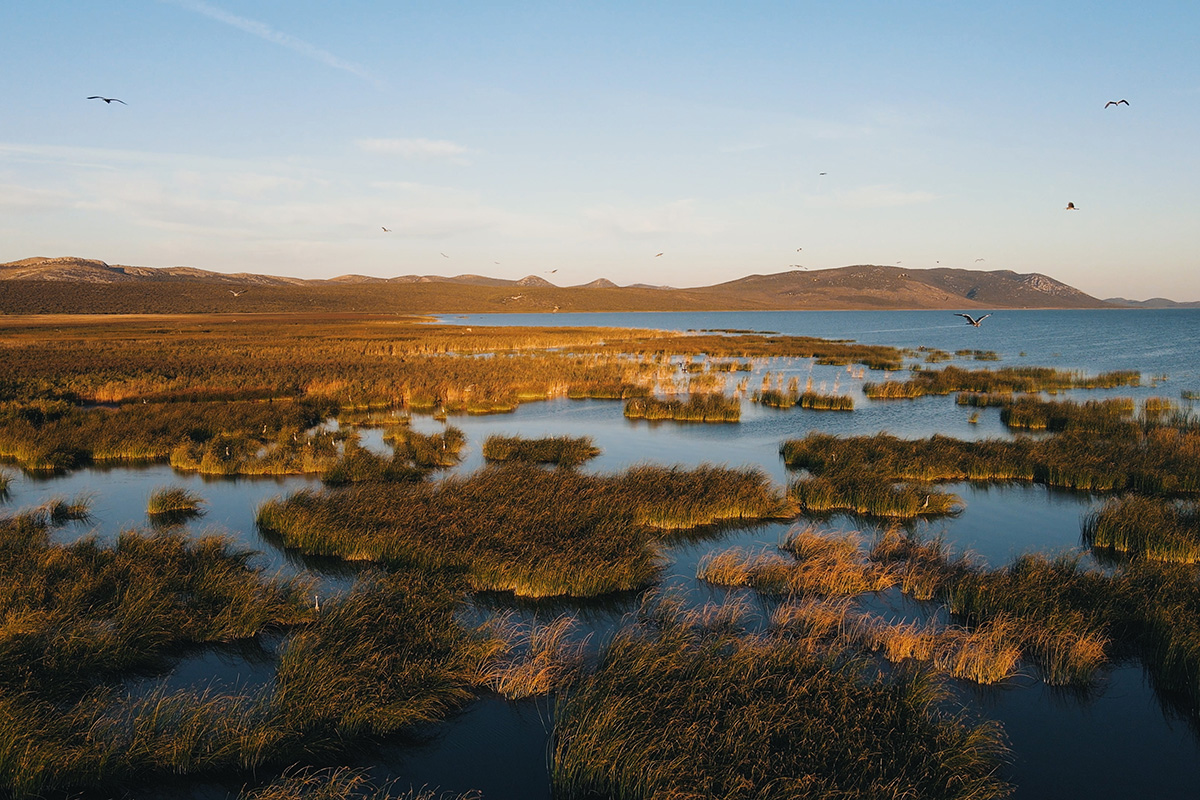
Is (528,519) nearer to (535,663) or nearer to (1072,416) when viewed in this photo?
(535,663)

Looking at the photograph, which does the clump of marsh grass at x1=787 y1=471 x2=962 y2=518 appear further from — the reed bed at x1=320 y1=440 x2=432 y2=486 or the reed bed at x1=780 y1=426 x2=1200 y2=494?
the reed bed at x1=320 y1=440 x2=432 y2=486

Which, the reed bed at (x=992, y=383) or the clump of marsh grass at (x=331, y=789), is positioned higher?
the reed bed at (x=992, y=383)

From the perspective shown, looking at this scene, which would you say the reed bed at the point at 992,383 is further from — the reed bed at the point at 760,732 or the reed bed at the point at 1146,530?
the reed bed at the point at 760,732

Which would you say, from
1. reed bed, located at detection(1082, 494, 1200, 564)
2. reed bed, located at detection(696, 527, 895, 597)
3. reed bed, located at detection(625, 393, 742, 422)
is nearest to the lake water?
reed bed, located at detection(696, 527, 895, 597)

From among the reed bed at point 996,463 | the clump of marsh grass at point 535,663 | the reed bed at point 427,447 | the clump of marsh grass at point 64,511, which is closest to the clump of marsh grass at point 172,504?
the clump of marsh grass at point 64,511

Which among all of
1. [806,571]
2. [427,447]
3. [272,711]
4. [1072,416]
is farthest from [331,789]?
[1072,416]

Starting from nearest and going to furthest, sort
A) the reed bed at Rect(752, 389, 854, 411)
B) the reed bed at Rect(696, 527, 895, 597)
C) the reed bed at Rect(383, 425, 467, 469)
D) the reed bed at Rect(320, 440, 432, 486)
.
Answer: the reed bed at Rect(696, 527, 895, 597) < the reed bed at Rect(320, 440, 432, 486) < the reed bed at Rect(383, 425, 467, 469) < the reed bed at Rect(752, 389, 854, 411)

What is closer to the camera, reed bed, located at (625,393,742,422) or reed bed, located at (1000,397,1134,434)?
reed bed, located at (1000,397,1134,434)
